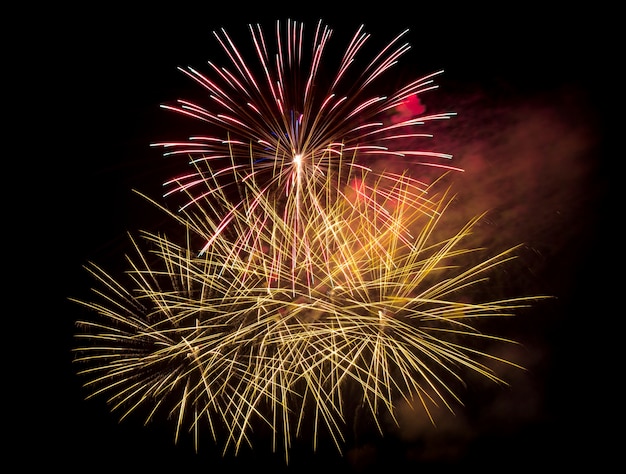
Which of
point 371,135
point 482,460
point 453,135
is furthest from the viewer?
point 482,460

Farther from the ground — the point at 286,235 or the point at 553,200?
the point at 553,200

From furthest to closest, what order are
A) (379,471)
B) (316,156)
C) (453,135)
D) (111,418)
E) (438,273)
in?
(111,418), (379,471), (438,273), (453,135), (316,156)

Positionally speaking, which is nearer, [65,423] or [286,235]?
[286,235]

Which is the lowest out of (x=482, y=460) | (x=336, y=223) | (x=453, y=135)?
(x=482, y=460)

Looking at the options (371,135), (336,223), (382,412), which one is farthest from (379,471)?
(371,135)

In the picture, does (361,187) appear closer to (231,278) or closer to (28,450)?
(231,278)

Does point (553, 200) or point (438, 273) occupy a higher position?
point (553, 200)

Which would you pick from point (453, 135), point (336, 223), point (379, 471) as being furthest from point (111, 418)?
point (453, 135)

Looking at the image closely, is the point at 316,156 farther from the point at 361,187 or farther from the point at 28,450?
the point at 28,450

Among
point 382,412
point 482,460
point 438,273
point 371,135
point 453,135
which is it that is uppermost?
point 453,135
